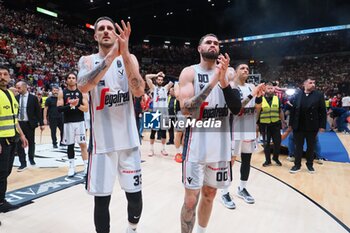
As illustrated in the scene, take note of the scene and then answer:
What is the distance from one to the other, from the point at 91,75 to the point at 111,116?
391mm

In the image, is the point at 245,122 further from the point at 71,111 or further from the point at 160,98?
the point at 160,98

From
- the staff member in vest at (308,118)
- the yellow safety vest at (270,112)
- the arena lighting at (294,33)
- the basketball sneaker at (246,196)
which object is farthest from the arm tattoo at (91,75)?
the arena lighting at (294,33)

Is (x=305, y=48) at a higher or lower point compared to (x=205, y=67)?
higher

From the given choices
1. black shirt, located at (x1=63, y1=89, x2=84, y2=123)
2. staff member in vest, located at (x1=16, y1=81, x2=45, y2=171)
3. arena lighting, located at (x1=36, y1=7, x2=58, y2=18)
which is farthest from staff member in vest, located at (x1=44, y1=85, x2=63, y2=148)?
arena lighting, located at (x1=36, y1=7, x2=58, y2=18)

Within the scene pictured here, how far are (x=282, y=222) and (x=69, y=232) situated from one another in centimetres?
252

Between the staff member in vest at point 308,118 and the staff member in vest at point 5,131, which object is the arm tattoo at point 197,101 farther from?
the staff member in vest at point 308,118

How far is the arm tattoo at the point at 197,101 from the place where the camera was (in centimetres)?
216

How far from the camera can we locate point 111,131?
213cm

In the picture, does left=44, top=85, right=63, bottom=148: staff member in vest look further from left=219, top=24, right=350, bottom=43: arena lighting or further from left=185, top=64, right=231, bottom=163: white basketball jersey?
left=219, top=24, right=350, bottom=43: arena lighting

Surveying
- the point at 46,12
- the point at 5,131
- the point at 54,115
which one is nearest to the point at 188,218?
the point at 5,131

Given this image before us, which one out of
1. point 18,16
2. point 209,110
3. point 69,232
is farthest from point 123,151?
point 18,16

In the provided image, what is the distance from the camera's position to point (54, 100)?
26.5ft

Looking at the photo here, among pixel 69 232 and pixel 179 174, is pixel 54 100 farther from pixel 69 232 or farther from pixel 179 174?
pixel 69 232

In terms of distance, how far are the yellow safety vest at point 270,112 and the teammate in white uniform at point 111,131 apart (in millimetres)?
Result: 4548
